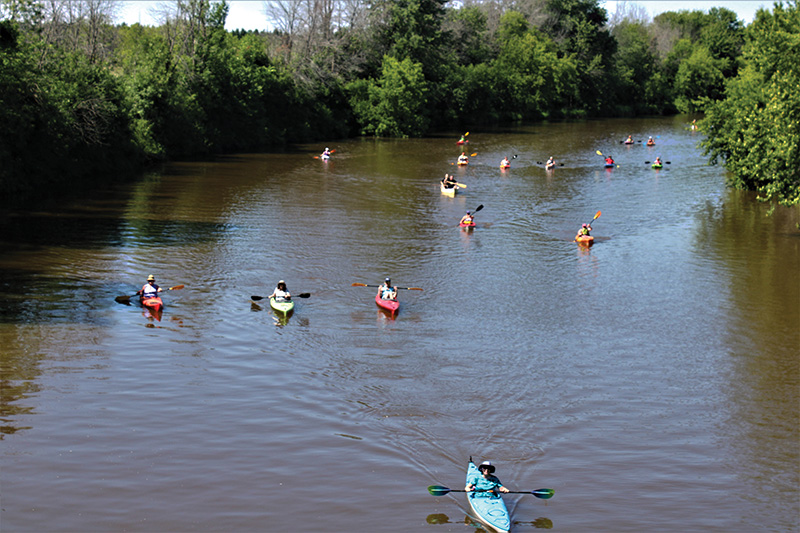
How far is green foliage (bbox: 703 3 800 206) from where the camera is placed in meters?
29.1

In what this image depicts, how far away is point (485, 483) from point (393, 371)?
607 centimetres

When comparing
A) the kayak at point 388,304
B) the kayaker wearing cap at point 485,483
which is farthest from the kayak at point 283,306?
the kayaker wearing cap at point 485,483

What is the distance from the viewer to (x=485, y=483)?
13547mm

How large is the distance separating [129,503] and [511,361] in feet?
34.5

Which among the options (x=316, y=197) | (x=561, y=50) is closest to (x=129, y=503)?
(x=316, y=197)

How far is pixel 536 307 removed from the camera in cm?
2494

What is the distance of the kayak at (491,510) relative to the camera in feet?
41.5

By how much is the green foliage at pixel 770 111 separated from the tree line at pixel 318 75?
411mm

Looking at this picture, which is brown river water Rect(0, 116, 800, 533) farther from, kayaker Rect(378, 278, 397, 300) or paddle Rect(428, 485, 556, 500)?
kayaker Rect(378, 278, 397, 300)

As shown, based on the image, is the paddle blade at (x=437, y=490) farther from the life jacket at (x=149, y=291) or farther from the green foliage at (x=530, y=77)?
the green foliage at (x=530, y=77)

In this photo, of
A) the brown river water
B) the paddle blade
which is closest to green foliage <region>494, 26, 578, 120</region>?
the brown river water

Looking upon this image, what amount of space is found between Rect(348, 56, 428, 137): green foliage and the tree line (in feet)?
0.48

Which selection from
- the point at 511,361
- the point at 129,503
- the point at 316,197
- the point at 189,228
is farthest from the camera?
the point at 316,197

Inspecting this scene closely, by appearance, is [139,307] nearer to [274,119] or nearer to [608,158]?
[608,158]
